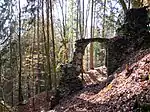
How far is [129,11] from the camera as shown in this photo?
1800 centimetres

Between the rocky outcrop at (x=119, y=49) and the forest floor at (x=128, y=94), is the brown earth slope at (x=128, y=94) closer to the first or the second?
the forest floor at (x=128, y=94)

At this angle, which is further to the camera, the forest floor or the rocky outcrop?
the rocky outcrop

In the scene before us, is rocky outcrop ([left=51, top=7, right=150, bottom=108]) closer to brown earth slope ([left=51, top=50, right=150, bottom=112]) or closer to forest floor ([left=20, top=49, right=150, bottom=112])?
forest floor ([left=20, top=49, right=150, bottom=112])

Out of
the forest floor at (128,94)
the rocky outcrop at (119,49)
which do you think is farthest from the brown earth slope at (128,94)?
the rocky outcrop at (119,49)

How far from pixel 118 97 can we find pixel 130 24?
783 centimetres

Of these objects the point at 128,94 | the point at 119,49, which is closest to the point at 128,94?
the point at 128,94

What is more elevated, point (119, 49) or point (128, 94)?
point (119, 49)

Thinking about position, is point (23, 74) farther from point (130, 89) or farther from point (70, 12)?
point (130, 89)

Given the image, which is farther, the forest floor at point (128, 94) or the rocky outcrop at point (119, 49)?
the rocky outcrop at point (119, 49)

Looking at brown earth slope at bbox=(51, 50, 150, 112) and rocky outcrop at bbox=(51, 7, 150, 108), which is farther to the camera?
rocky outcrop at bbox=(51, 7, 150, 108)

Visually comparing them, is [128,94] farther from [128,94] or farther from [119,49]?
[119,49]

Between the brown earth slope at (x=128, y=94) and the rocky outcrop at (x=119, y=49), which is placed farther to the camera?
the rocky outcrop at (x=119, y=49)

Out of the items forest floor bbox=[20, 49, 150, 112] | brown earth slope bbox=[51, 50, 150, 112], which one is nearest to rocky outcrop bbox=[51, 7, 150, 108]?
forest floor bbox=[20, 49, 150, 112]

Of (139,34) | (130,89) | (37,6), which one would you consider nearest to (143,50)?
(139,34)
